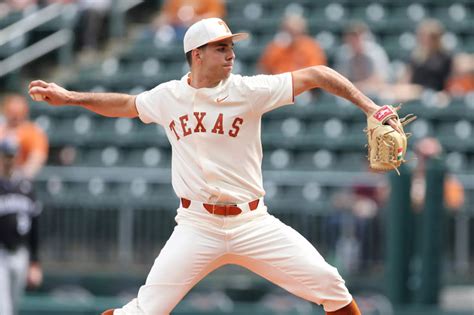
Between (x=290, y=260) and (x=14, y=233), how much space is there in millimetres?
4650

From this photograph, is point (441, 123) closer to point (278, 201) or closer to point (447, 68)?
point (447, 68)

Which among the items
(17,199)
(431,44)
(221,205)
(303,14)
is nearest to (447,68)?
(431,44)

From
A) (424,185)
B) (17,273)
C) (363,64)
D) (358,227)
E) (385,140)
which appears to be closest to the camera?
(385,140)

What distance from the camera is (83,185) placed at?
44.6 ft

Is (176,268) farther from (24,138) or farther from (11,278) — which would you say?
(24,138)

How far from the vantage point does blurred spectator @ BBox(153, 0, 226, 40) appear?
52.6 ft

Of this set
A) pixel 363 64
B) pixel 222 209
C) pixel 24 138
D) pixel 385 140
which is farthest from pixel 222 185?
pixel 363 64

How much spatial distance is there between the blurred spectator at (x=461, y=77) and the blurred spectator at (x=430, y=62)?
0.21 m

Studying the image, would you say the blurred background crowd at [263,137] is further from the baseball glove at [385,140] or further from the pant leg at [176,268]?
the baseball glove at [385,140]

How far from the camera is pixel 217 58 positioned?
7379 millimetres

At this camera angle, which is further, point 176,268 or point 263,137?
point 263,137

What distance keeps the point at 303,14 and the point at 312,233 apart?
4.69 metres

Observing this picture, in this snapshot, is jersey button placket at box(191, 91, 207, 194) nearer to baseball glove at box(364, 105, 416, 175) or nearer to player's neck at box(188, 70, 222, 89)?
player's neck at box(188, 70, 222, 89)

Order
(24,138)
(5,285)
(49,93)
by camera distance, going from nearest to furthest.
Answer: (49,93) < (5,285) < (24,138)
